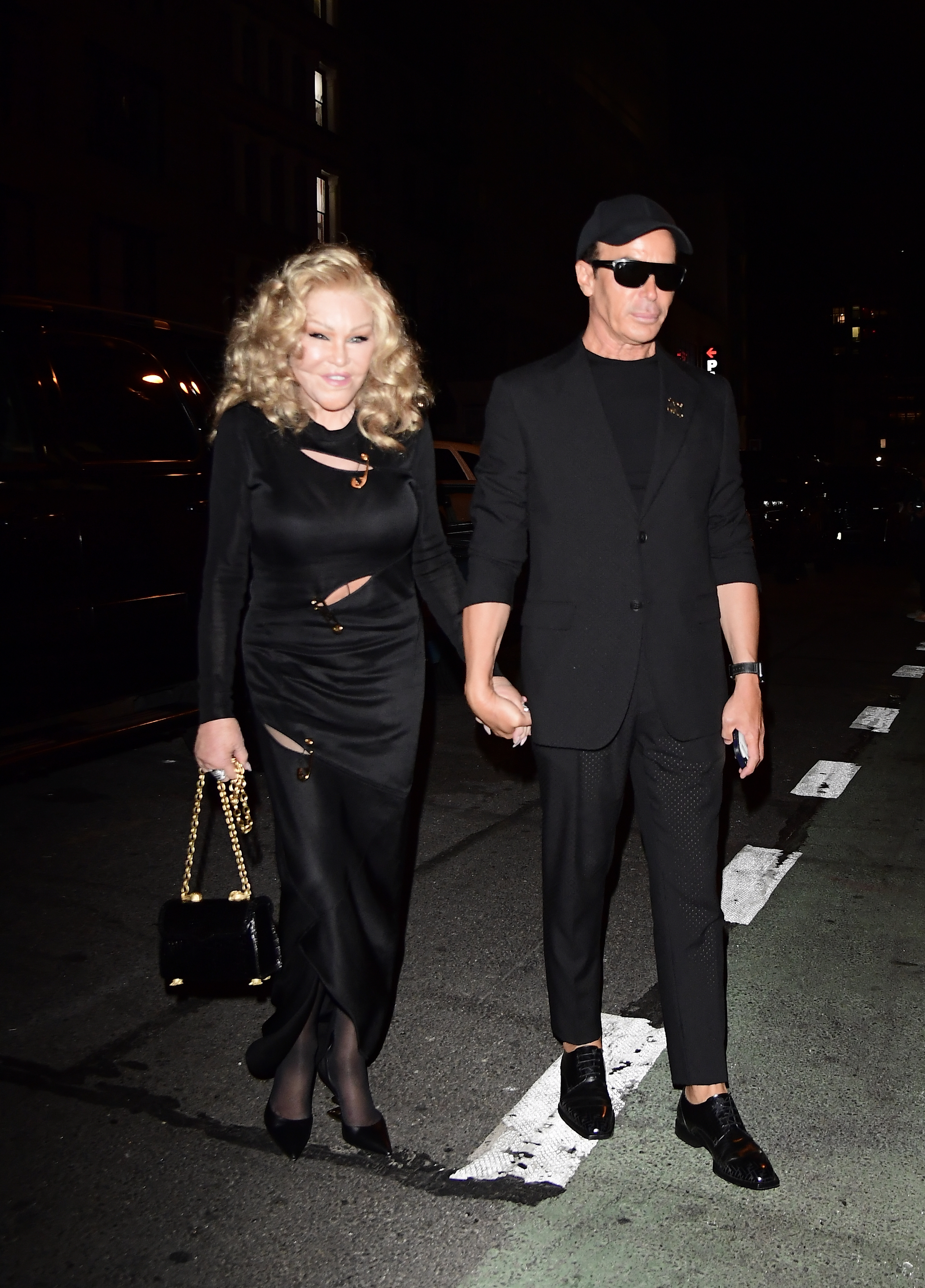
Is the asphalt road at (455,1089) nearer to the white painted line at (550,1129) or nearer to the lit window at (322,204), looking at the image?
the white painted line at (550,1129)

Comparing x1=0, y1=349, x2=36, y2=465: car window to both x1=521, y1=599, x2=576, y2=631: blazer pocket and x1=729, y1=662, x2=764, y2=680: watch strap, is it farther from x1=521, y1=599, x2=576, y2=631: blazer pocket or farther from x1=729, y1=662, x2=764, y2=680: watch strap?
x1=729, y1=662, x2=764, y2=680: watch strap

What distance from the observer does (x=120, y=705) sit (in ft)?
20.4

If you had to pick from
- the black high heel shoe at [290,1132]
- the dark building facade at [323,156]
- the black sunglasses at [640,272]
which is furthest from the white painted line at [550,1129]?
the dark building facade at [323,156]

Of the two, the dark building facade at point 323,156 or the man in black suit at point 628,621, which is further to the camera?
the dark building facade at point 323,156

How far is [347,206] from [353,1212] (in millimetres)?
36186

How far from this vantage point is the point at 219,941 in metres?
2.99

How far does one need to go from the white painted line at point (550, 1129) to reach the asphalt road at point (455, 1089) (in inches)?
1.7

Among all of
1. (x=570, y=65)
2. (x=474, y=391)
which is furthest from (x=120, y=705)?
(x=570, y=65)

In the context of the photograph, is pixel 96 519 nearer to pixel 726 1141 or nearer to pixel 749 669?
pixel 749 669

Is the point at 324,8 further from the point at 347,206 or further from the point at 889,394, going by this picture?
the point at 889,394

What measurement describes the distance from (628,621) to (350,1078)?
1355 millimetres

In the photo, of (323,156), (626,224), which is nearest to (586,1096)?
(626,224)

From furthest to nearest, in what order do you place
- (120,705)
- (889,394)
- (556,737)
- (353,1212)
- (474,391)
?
(889,394)
(474,391)
(120,705)
(556,737)
(353,1212)

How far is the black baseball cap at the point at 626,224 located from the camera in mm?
2979
